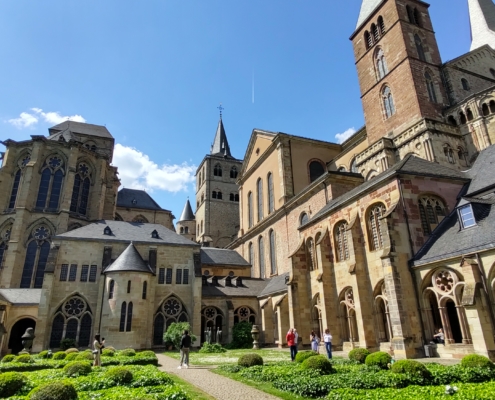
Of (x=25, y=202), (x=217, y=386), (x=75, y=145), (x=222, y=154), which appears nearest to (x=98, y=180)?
(x=75, y=145)

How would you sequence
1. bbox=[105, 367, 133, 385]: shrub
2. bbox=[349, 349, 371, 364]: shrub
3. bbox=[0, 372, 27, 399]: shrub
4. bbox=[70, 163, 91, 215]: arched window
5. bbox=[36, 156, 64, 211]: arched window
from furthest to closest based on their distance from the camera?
bbox=[70, 163, 91, 215]: arched window, bbox=[36, 156, 64, 211]: arched window, bbox=[349, 349, 371, 364]: shrub, bbox=[105, 367, 133, 385]: shrub, bbox=[0, 372, 27, 399]: shrub

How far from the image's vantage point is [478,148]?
83.9 ft

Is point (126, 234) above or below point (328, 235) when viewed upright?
above

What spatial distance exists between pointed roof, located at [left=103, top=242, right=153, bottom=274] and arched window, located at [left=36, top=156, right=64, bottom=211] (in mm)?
13273

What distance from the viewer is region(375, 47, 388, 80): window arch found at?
110 feet

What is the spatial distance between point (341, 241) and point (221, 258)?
77.2 feet

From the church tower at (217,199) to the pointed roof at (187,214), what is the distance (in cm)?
327

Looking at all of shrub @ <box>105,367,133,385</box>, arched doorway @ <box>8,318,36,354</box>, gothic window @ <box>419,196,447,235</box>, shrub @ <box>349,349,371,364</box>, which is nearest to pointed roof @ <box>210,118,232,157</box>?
arched doorway @ <box>8,318,36,354</box>

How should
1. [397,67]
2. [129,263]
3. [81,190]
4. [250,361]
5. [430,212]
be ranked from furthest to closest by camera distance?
[81,190]
[397,67]
[129,263]
[430,212]
[250,361]

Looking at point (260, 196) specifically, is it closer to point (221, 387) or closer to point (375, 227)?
point (375, 227)

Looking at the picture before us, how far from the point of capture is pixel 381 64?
3403 centimetres

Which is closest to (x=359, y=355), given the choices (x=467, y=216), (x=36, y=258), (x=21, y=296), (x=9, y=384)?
(x=467, y=216)

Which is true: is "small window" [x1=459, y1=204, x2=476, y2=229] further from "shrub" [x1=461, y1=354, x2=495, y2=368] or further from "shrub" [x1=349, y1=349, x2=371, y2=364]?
"shrub" [x1=349, y1=349, x2=371, y2=364]

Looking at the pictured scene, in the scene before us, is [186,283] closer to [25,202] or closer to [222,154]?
[25,202]
